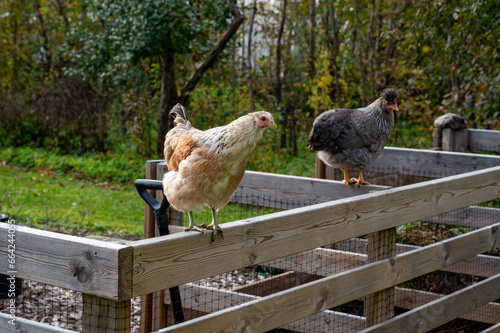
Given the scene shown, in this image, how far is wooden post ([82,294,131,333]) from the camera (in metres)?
1.65

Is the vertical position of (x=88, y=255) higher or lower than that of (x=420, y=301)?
higher

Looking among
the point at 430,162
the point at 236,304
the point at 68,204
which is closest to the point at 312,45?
the point at 68,204

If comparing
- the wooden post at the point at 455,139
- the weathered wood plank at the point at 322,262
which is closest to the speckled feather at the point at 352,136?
the weathered wood plank at the point at 322,262

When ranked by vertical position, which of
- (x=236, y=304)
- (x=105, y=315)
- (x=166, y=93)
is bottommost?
(x=236, y=304)

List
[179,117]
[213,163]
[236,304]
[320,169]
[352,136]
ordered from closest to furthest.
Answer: [213,163] < [179,117] < [236,304] < [352,136] < [320,169]

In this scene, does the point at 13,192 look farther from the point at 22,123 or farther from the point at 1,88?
the point at 1,88

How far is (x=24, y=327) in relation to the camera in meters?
1.87

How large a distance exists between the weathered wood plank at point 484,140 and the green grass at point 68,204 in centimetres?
386

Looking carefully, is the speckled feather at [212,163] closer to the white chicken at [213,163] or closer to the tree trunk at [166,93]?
the white chicken at [213,163]

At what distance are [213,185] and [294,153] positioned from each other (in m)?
9.69

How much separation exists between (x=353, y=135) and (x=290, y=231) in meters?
1.85

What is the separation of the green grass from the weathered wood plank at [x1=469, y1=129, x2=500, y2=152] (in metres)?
3.86

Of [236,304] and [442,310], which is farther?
[236,304]

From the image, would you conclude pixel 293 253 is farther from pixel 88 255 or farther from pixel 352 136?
pixel 352 136
